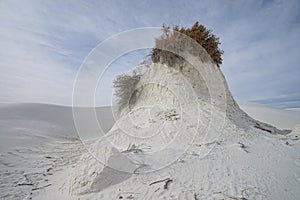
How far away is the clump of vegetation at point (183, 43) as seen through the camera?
640 cm

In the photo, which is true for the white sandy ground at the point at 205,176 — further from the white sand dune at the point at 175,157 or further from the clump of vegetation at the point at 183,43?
the clump of vegetation at the point at 183,43

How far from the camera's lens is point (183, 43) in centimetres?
638

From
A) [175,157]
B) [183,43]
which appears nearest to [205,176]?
[175,157]

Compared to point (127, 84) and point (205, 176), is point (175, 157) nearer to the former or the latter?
point (205, 176)

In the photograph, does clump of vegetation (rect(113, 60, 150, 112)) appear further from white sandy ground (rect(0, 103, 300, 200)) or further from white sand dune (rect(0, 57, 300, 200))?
white sandy ground (rect(0, 103, 300, 200))

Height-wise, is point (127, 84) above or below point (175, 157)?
above

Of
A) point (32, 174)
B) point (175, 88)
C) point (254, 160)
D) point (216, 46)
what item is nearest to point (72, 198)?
point (32, 174)

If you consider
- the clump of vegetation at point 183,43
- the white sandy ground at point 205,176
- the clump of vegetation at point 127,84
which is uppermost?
the clump of vegetation at point 183,43

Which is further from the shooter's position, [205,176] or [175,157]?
[175,157]

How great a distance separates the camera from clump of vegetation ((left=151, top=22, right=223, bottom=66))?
6397 millimetres

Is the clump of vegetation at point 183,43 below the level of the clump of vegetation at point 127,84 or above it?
above

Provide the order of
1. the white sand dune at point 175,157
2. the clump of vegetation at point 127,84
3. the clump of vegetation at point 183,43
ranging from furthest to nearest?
the clump of vegetation at point 127,84, the clump of vegetation at point 183,43, the white sand dune at point 175,157

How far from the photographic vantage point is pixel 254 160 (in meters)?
3.56

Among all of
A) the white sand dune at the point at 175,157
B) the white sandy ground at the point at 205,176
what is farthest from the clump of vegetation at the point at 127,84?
the white sandy ground at the point at 205,176
